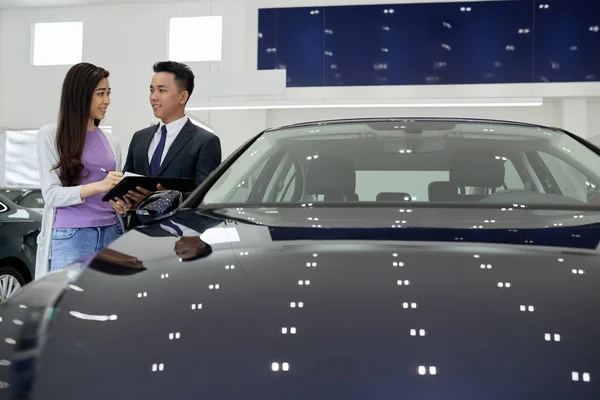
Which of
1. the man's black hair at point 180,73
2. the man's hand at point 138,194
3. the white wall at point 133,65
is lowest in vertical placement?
the man's hand at point 138,194

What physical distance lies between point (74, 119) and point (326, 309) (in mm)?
Answer: 1731

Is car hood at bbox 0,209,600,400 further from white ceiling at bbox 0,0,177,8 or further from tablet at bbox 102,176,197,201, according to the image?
white ceiling at bbox 0,0,177,8

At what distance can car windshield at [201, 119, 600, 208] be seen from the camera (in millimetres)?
1641

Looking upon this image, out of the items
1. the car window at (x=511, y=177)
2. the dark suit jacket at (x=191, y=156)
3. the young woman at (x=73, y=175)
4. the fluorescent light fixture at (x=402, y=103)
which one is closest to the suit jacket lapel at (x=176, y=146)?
the dark suit jacket at (x=191, y=156)

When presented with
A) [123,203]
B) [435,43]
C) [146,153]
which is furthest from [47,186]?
[435,43]

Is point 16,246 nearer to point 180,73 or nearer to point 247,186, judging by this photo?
point 180,73

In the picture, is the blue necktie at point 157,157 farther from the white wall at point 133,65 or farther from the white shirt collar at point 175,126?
the white wall at point 133,65

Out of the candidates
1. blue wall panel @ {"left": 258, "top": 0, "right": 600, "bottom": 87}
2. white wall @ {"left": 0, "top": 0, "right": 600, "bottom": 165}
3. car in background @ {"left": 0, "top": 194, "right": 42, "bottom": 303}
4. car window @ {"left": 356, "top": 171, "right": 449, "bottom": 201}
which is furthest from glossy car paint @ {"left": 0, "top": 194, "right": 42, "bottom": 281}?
white wall @ {"left": 0, "top": 0, "right": 600, "bottom": 165}

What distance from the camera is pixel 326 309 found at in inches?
32.3

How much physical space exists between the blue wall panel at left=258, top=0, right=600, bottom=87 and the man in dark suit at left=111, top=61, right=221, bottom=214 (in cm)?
831

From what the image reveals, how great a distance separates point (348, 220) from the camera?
1.24 meters

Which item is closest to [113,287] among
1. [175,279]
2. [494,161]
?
[175,279]

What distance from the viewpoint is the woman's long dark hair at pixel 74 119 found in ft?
7.21

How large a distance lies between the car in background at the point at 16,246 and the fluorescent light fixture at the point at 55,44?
9.48 m
